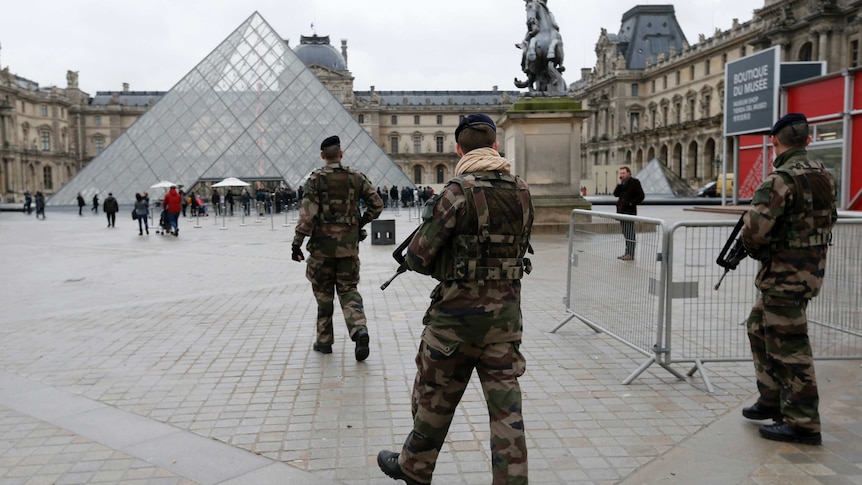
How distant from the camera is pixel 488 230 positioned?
2887 millimetres

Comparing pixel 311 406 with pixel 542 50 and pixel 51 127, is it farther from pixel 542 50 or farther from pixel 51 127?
pixel 51 127

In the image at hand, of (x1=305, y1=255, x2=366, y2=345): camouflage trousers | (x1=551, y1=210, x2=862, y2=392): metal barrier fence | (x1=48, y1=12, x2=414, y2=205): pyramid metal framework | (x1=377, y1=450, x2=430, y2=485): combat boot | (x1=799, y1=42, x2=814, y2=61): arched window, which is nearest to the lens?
(x1=377, y1=450, x2=430, y2=485): combat boot

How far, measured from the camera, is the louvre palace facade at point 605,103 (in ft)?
152

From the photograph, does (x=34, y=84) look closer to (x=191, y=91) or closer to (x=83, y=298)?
(x=191, y=91)

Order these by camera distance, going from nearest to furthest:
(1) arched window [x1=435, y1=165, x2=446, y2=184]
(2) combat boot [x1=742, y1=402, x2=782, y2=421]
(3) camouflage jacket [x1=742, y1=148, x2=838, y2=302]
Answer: (3) camouflage jacket [x1=742, y1=148, x2=838, y2=302]
(2) combat boot [x1=742, y1=402, x2=782, y2=421]
(1) arched window [x1=435, y1=165, x2=446, y2=184]

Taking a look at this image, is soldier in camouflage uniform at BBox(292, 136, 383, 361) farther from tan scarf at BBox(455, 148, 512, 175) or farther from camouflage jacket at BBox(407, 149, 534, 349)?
tan scarf at BBox(455, 148, 512, 175)

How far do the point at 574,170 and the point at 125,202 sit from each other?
27.6 metres

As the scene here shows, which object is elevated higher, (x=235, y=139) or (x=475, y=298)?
(x=235, y=139)

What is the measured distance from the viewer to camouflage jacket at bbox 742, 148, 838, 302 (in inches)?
144

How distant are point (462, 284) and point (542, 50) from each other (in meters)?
12.8

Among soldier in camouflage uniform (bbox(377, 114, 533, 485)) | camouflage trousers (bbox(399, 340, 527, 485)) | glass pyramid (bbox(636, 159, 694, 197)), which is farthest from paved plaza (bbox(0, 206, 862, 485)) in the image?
glass pyramid (bbox(636, 159, 694, 197))

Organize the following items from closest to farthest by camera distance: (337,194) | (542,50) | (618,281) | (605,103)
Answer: (337,194) < (618,281) < (542,50) < (605,103)

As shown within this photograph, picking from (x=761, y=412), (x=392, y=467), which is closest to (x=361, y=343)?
(x=392, y=467)

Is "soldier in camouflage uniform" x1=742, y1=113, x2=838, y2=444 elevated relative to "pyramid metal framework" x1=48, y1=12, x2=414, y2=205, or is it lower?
lower
